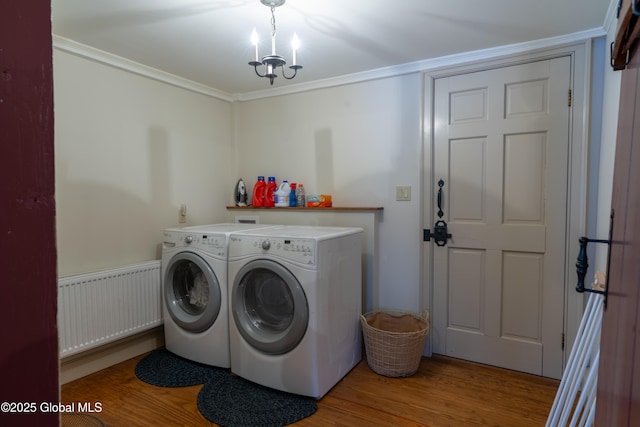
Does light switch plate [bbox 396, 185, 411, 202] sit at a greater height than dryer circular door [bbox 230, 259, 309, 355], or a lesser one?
greater

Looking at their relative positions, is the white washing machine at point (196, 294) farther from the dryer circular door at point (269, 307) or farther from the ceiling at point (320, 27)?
the ceiling at point (320, 27)

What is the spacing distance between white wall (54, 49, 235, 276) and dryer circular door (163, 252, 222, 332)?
31 centimetres

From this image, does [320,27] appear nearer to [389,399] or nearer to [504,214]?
[504,214]

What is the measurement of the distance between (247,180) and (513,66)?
2253mm

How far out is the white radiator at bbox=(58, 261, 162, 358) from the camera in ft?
6.73

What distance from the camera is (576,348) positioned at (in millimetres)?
1510

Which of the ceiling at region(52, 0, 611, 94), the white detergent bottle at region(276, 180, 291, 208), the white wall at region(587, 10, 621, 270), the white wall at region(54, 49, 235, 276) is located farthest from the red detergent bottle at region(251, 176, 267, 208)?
the white wall at region(587, 10, 621, 270)

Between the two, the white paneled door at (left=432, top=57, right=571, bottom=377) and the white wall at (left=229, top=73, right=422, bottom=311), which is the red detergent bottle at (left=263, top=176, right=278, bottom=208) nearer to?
the white wall at (left=229, top=73, right=422, bottom=311)

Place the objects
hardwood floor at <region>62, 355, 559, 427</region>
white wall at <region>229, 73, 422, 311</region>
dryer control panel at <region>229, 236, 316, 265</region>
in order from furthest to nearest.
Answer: white wall at <region>229, 73, 422, 311</region> → dryer control panel at <region>229, 236, 316, 265</region> → hardwood floor at <region>62, 355, 559, 427</region>

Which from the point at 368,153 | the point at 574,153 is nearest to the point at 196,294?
the point at 368,153

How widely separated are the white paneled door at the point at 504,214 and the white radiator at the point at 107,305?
2.01 m

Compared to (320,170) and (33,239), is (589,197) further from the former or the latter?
(33,239)

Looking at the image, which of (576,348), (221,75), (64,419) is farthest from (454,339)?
(221,75)

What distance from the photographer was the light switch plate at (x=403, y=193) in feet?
8.42
